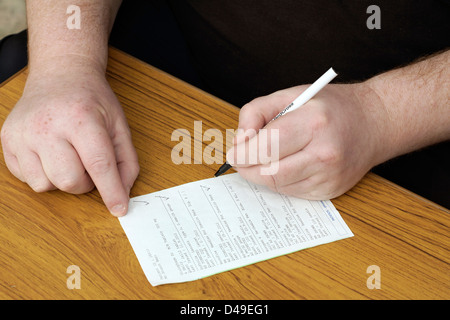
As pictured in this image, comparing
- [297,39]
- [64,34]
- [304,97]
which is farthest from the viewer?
[297,39]

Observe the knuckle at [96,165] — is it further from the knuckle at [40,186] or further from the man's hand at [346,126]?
the man's hand at [346,126]

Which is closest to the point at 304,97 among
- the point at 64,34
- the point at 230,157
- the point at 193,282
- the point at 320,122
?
the point at 320,122

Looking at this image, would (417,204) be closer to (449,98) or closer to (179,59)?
(449,98)

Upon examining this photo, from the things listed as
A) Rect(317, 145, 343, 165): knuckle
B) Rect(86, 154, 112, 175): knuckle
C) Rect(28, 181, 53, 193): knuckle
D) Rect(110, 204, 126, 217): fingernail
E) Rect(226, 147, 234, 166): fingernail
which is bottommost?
Rect(28, 181, 53, 193): knuckle

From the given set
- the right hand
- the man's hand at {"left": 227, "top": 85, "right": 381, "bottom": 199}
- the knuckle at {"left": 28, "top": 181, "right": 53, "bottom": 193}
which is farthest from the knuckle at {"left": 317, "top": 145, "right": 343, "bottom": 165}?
the knuckle at {"left": 28, "top": 181, "right": 53, "bottom": 193}

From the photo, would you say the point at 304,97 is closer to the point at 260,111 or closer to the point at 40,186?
the point at 260,111

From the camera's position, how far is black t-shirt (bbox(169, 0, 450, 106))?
1.03 m

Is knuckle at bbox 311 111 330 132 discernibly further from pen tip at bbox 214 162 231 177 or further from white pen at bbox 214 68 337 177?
pen tip at bbox 214 162 231 177

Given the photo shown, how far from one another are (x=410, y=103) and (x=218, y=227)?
408 mm

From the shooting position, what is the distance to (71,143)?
30.7 inches

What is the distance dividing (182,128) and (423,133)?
43 centimetres

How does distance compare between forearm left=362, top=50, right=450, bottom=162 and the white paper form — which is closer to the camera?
the white paper form

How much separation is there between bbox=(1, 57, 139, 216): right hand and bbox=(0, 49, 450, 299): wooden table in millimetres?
28

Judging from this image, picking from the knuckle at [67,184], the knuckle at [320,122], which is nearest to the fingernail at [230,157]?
the knuckle at [320,122]
